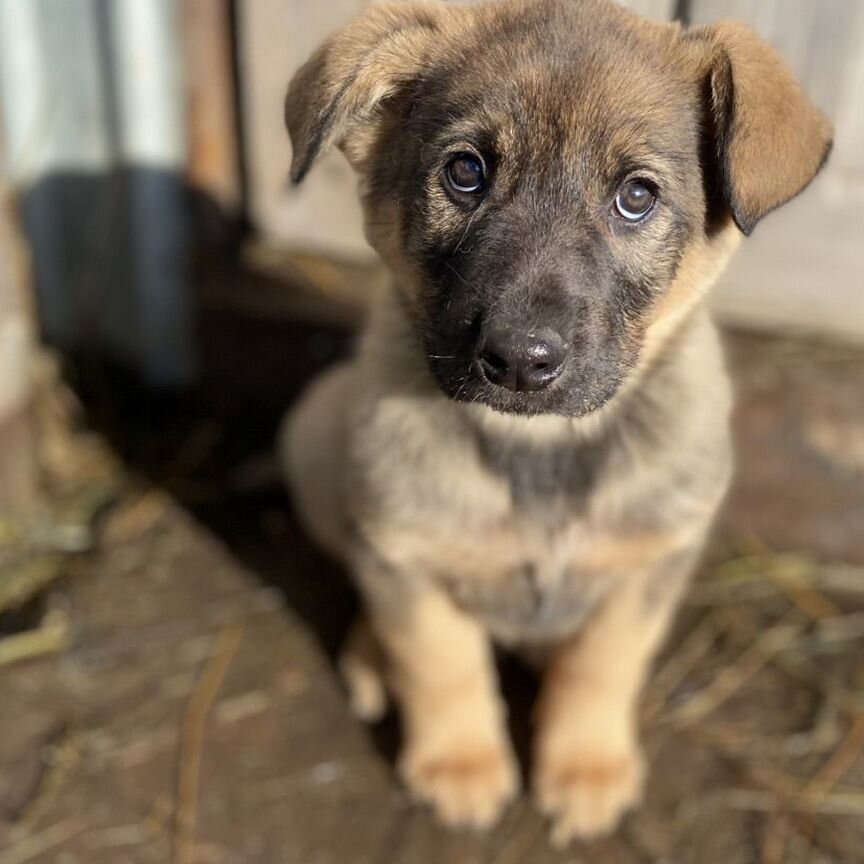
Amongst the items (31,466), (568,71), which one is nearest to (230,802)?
(31,466)

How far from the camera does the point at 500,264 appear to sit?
7.21 ft

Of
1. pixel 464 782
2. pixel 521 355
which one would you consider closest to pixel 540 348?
pixel 521 355

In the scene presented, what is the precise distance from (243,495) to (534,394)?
6.74 feet

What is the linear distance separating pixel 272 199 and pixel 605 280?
2.05 m

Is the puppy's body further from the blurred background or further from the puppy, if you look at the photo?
the blurred background

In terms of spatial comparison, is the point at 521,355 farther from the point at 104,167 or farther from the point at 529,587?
the point at 104,167

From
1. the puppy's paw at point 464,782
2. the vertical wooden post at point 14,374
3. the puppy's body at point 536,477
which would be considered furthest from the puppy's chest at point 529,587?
the vertical wooden post at point 14,374

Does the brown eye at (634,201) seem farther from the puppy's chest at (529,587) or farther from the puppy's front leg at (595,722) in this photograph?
the puppy's front leg at (595,722)

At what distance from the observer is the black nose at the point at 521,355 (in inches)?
83.6

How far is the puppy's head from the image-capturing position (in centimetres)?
219


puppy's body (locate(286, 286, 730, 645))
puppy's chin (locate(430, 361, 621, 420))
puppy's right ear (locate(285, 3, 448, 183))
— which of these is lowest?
puppy's body (locate(286, 286, 730, 645))

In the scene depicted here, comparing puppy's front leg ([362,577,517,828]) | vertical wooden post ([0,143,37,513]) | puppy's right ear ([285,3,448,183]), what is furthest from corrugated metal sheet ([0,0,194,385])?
puppy's front leg ([362,577,517,828])

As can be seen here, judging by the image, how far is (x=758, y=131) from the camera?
2.19 metres

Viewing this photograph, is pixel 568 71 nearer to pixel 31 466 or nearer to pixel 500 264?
pixel 500 264
